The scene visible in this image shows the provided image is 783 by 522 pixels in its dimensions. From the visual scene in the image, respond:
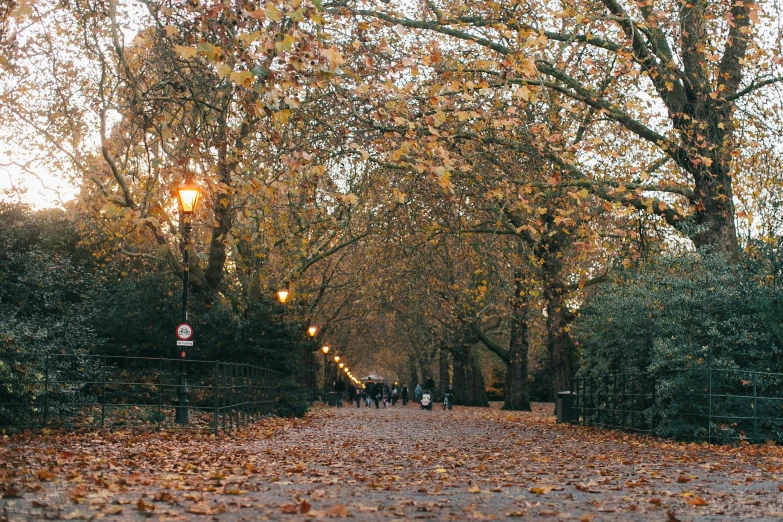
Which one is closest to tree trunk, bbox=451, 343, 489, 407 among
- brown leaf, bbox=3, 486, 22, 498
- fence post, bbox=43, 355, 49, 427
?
fence post, bbox=43, 355, 49, 427

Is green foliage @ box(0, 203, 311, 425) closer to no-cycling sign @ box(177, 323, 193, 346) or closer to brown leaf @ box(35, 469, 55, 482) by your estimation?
no-cycling sign @ box(177, 323, 193, 346)

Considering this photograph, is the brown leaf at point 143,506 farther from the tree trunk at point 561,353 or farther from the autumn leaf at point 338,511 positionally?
the tree trunk at point 561,353

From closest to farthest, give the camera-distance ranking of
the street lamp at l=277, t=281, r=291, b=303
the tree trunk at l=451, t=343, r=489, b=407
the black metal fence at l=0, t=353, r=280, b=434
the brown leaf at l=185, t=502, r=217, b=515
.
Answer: the brown leaf at l=185, t=502, r=217, b=515
the black metal fence at l=0, t=353, r=280, b=434
the street lamp at l=277, t=281, r=291, b=303
the tree trunk at l=451, t=343, r=489, b=407

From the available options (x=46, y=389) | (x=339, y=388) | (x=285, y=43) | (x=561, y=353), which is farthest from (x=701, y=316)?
(x=339, y=388)

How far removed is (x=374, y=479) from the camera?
938 cm

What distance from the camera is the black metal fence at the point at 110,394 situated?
49.9 feet

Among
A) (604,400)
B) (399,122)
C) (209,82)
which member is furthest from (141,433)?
(604,400)

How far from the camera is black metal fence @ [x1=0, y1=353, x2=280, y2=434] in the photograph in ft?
49.9

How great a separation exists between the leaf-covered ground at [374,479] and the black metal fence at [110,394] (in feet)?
3.14

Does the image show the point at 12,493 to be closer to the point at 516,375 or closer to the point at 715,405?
the point at 715,405

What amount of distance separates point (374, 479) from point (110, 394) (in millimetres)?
10081

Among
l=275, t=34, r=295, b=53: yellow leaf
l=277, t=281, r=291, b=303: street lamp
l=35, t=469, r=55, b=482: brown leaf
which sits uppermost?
l=275, t=34, r=295, b=53: yellow leaf

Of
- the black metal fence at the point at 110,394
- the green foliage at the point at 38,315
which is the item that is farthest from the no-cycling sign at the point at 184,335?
the green foliage at the point at 38,315

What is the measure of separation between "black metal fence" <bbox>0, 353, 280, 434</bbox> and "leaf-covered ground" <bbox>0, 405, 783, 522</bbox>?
956 mm
